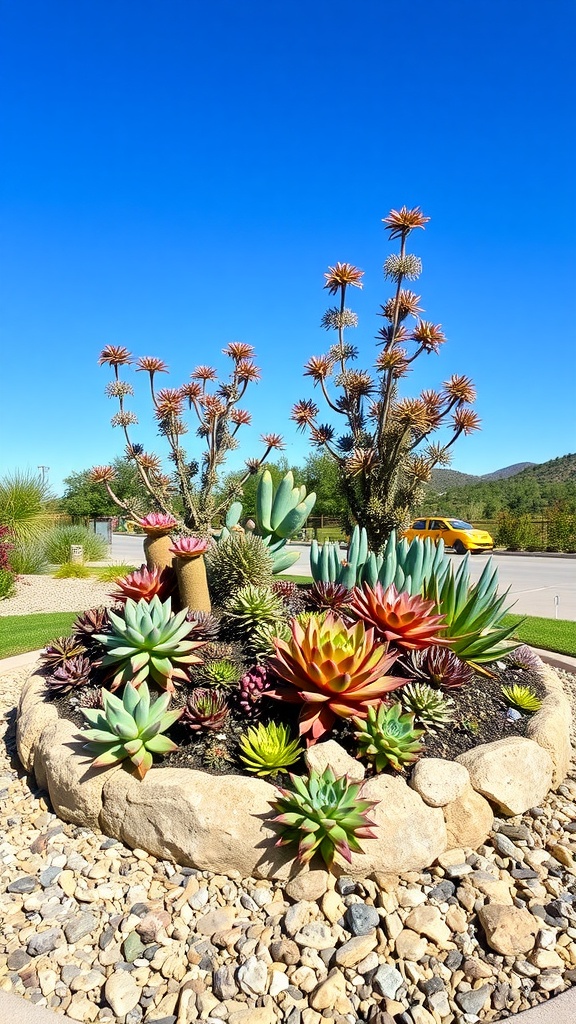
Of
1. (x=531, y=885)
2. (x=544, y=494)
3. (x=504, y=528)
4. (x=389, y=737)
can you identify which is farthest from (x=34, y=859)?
(x=544, y=494)

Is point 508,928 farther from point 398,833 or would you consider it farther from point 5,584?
point 5,584

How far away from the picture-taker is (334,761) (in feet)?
10.2

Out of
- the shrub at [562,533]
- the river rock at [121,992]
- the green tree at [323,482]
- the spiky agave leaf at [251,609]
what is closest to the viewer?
the river rock at [121,992]

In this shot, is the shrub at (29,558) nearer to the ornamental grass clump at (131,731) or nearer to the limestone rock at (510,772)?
the ornamental grass clump at (131,731)

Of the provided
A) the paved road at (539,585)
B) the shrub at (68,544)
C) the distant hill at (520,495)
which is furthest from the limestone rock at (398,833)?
the distant hill at (520,495)

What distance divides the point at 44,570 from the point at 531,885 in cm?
1676

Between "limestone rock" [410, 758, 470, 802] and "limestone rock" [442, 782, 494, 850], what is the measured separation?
0.14ft

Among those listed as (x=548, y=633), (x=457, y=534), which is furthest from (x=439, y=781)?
(x=457, y=534)

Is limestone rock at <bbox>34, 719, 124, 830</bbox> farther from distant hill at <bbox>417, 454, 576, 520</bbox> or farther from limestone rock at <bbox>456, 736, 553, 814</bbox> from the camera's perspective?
distant hill at <bbox>417, 454, 576, 520</bbox>

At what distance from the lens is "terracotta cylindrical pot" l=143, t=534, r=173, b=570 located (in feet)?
15.9

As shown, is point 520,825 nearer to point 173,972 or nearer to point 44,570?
point 173,972

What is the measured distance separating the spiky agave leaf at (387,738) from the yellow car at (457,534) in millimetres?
20642

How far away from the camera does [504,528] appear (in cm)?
3020

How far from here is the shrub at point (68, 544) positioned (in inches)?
764
